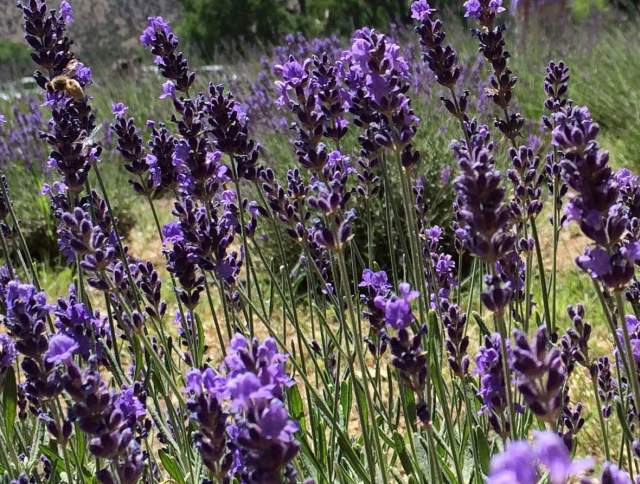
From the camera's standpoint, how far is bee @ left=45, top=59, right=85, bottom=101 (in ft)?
8.85

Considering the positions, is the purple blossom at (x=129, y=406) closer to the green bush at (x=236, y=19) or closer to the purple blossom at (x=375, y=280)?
the purple blossom at (x=375, y=280)

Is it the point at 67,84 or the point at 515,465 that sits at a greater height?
the point at 67,84

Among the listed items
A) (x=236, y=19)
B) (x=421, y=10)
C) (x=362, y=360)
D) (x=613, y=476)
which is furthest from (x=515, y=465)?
(x=236, y=19)

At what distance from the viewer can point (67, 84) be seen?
2713 millimetres

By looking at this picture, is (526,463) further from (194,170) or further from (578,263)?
(194,170)

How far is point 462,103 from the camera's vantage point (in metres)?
2.60

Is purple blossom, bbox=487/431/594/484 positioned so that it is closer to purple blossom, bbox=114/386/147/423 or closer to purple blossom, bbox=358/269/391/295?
purple blossom, bbox=114/386/147/423

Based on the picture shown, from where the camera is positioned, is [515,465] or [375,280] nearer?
[515,465]

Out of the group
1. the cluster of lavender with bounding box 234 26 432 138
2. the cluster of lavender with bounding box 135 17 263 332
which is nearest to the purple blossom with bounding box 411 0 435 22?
the cluster of lavender with bounding box 135 17 263 332

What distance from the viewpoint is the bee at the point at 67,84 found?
270 cm

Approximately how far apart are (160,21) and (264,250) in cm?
310

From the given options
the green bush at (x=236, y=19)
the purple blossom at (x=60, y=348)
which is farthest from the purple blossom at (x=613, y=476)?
the green bush at (x=236, y=19)

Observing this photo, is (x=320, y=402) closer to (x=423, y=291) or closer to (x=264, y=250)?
(x=423, y=291)

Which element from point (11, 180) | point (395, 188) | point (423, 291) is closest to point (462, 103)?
point (423, 291)
